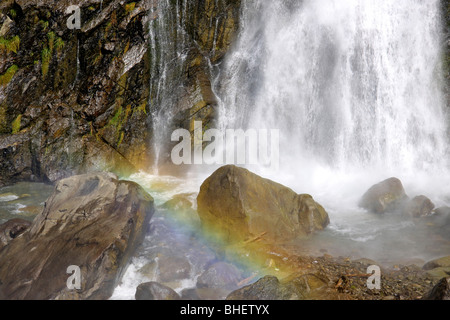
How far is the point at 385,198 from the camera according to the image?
12.6m

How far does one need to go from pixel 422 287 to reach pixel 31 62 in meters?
19.2

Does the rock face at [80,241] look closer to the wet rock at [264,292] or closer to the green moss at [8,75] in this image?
the wet rock at [264,292]

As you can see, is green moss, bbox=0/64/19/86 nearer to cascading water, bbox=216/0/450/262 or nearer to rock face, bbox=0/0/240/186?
rock face, bbox=0/0/240/186

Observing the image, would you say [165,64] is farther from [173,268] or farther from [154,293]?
[154,293]

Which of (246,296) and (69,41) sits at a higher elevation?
(69,41)

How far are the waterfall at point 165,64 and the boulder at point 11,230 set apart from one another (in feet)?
27.1

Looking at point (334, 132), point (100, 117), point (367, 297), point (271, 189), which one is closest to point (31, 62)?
point (100, 117)

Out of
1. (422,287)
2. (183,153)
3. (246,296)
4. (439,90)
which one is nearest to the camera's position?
(246,296)

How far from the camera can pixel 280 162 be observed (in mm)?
18078

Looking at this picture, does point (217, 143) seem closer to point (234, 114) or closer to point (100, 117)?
point (234, 114)

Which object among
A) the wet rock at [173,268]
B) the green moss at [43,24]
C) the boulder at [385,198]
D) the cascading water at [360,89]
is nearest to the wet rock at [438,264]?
the boulder at [385,198]

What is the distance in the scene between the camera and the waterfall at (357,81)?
1596 cm

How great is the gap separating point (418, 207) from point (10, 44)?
2058 cm

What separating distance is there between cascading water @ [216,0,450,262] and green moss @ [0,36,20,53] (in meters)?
12.0
